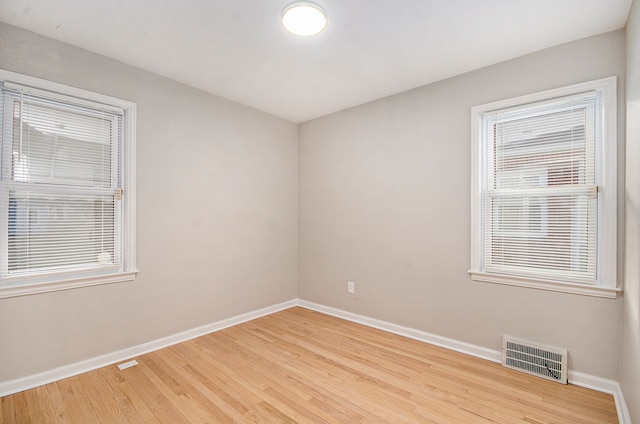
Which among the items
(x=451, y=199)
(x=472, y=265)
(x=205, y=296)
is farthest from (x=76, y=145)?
(x=472, y=265)

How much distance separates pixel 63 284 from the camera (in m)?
2.40

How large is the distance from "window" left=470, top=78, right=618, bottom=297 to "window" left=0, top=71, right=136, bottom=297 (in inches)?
127

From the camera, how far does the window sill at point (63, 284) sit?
2.19m

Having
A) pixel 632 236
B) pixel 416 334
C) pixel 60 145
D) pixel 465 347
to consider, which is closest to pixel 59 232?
pixel 60 145

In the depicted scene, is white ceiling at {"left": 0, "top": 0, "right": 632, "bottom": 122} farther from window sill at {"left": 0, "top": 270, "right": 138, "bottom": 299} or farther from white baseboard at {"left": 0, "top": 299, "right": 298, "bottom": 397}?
white baseboard at {"left": 0, "top": 299, "right": 298, "bottom": 397}

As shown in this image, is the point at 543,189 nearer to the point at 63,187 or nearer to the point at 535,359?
the point at 535,359

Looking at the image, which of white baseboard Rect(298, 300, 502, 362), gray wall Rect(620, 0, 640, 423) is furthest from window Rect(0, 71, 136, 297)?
gray wall Rect(620, 0, 640, 423)

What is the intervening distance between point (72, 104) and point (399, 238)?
10.7 ft

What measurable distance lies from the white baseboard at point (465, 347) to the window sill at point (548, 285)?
614mm

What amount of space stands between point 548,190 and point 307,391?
2459 millimetres

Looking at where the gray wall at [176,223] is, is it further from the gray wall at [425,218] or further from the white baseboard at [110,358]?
the gray wall at [425,218]

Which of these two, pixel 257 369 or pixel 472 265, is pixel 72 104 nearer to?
pixel 257 369

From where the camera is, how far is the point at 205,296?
3.33 m

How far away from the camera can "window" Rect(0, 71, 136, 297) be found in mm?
2232
